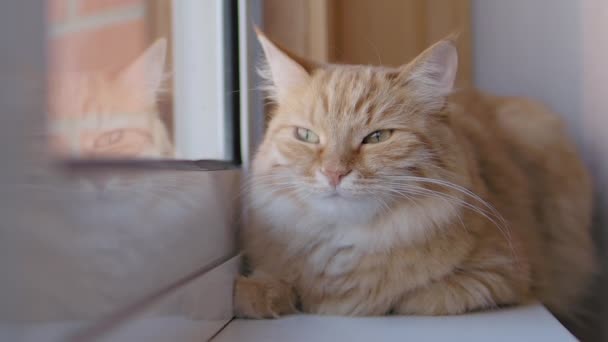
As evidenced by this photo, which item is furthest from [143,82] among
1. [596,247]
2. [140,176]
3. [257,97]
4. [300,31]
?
[596,247]

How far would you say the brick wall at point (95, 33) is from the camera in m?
0.58

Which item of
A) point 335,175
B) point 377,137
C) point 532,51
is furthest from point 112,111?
point 532,51

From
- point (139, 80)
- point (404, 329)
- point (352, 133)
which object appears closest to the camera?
point (139, 80)

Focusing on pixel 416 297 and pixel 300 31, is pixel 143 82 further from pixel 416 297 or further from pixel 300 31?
pixel 300 31

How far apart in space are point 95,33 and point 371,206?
27.7 inches

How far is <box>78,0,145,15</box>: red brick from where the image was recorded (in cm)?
67

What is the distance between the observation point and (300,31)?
73.7 inches

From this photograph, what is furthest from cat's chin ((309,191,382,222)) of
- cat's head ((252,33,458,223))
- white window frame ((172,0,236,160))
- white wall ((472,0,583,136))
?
white wall ((472,0,583,136))

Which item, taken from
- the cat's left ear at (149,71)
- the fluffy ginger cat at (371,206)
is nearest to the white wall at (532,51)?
the fluffy ginger cat at (371,206)

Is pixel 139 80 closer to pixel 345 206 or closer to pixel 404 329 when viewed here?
pixel 345 206

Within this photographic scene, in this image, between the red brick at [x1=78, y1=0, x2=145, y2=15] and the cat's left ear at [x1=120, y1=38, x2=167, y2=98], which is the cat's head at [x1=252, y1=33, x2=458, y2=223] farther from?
the red brick at [x1=78, y1=0, x2=145, y2=15]

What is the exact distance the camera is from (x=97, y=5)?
0.72m

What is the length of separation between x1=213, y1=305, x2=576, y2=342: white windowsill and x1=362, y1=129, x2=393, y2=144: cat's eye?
376mm

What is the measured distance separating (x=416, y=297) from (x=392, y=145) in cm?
33
